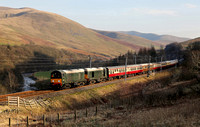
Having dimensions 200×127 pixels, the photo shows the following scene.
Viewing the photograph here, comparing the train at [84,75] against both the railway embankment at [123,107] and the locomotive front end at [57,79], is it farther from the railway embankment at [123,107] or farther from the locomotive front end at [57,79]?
the railway embankment at [123,107]

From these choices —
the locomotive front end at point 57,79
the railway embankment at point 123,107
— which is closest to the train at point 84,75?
the locomotive front end at point 57,79

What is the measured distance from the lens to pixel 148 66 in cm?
8219

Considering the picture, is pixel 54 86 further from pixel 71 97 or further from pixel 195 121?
pixel 195 121

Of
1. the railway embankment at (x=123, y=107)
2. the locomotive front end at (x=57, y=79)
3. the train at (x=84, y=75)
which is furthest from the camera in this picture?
the train at (x=84, y=75)

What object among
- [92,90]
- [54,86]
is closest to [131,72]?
[92,90]

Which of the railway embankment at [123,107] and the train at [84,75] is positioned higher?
the train at [84,75]

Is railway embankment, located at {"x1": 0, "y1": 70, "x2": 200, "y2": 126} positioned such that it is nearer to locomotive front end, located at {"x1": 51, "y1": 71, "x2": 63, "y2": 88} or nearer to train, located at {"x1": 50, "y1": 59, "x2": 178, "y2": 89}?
locomotive front end, located at {"x1": 51, "y1": 71, "x2": 63, "y2": 88}

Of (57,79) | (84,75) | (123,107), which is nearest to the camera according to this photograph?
(123,107)

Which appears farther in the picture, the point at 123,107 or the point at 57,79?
the point at 57,79

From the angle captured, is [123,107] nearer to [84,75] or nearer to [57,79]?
[57,79]

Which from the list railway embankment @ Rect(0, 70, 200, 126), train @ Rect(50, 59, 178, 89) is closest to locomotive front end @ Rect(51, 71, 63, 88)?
train @ Rect(50, 59, 178, 89)

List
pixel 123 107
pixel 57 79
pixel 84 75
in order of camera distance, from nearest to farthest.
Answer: pixel 123 107
pixel 57 79
pixel 84 75

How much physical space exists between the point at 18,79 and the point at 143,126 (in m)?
66.0

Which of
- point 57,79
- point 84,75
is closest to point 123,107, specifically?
point 57,79
